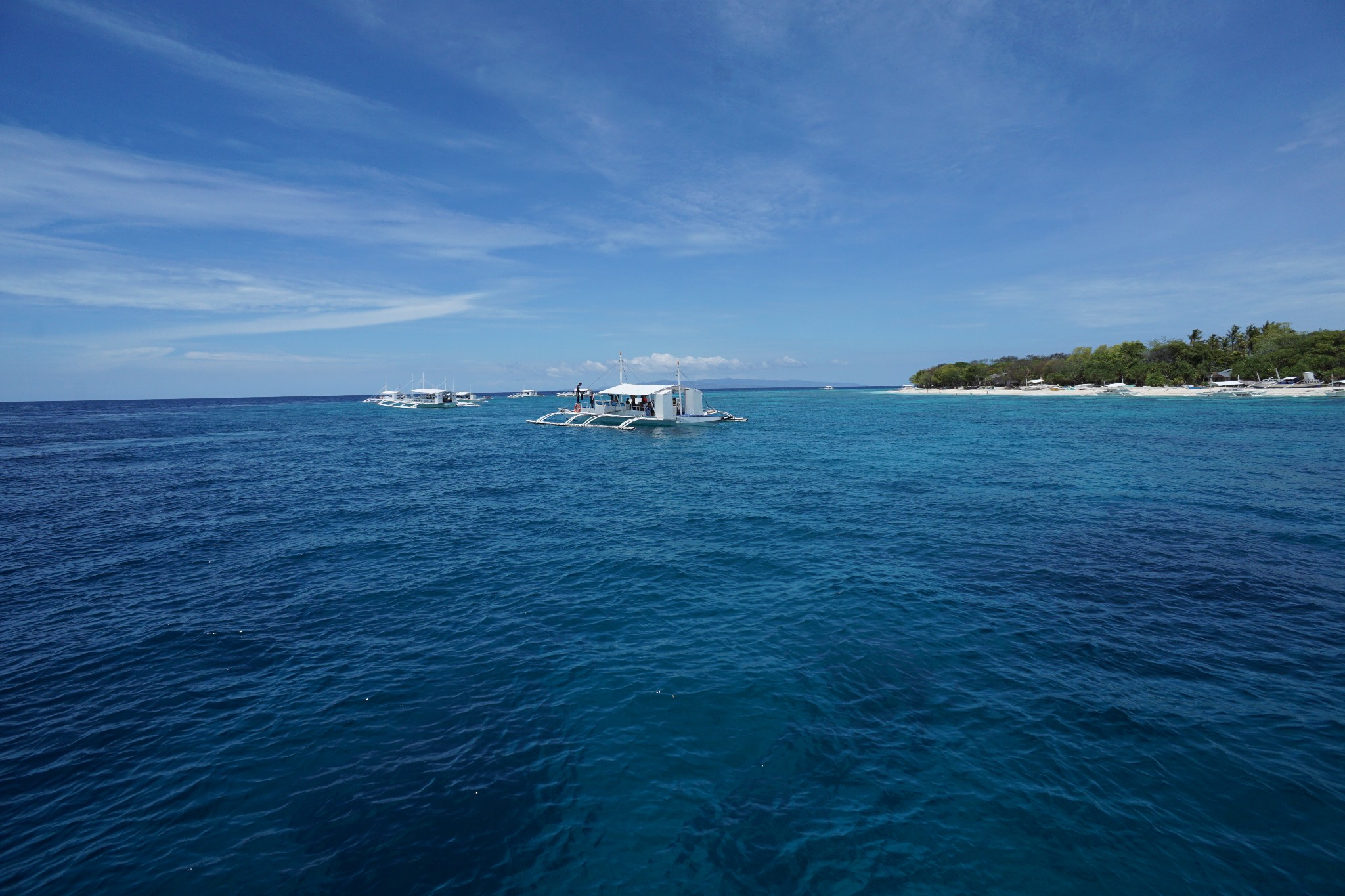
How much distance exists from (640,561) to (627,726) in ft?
38.2

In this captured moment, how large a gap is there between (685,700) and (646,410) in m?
72.9

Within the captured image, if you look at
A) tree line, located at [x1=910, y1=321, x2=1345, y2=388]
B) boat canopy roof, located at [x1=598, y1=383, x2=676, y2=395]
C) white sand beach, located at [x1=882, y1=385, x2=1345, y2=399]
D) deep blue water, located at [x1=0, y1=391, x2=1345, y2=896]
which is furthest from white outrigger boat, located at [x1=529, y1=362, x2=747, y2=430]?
tree line, located at [x1=910, y1=321, x2=1345, y2=388]

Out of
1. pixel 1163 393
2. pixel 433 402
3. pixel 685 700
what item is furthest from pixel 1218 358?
pixel 433 402

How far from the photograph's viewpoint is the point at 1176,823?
9.34 m

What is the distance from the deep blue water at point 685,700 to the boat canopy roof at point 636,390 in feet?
166

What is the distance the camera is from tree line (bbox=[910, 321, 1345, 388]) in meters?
118

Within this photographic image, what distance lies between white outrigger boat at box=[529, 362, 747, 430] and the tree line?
132m

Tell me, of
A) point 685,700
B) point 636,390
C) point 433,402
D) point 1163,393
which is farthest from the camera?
point 433,402

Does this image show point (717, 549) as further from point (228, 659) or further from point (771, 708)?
point (228, 659)

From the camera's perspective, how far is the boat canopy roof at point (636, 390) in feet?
268

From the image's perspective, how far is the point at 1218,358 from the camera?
142 meters

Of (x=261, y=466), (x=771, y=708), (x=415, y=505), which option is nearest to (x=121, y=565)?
(x=415, y=505)

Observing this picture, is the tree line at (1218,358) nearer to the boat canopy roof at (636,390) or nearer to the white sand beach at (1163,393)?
the white sand beach at (1163,393)

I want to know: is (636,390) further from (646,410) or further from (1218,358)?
(1218,358)
